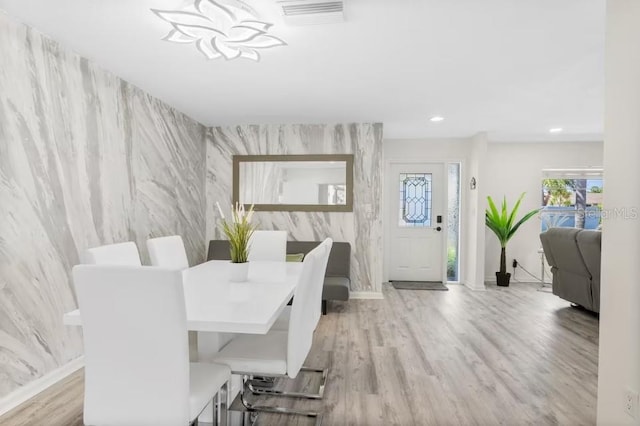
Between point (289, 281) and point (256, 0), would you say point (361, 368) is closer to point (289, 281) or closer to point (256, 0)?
point (289, 281)

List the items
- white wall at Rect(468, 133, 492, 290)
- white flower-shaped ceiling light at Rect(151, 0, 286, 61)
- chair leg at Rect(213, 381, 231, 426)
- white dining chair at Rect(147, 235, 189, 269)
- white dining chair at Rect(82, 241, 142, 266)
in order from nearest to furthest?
chair leg at Rect(213, 381, 231, 426) → white flower-shaped ceiling light at Rect(151, 0, 286, 61) → white dining chair at Rect(82, 241, 142, 266) → white dining chair at Rect(147, 235, 189, 269) → white wall at Rect(468, 133, 492, 290)

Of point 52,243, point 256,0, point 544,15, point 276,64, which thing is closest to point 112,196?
point 52,243

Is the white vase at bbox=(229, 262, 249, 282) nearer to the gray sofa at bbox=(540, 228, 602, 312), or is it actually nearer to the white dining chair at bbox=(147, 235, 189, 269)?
the white dining chair at bbox=(147, 235, 189, 269)

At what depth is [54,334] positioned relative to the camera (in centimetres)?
245

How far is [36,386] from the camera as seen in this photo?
2268mm

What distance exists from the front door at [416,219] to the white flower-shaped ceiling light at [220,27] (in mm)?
3975

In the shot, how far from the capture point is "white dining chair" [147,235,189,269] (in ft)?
8.86

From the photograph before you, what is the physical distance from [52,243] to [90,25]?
145 cm

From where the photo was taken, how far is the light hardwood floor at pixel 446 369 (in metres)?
2.05

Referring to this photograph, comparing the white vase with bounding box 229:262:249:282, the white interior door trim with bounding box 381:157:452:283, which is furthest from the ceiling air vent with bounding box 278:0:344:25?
the white interior door trim with bounding box 381:157:452:283

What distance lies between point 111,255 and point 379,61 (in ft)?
7.59

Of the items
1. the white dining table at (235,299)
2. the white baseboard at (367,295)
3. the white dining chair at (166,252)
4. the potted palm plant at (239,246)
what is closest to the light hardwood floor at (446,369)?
the white baseboard at (367,295)

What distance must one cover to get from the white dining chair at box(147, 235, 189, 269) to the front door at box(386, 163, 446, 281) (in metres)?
3.63

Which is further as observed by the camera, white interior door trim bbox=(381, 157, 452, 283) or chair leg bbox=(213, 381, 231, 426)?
white interior door trim bbox=(381, 157, 452, 283)
